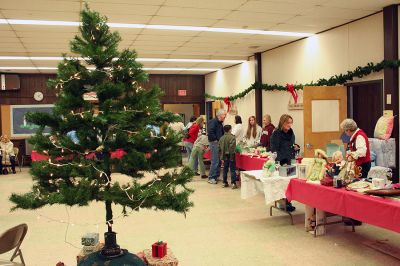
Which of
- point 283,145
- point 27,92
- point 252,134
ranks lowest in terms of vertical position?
point 283,145

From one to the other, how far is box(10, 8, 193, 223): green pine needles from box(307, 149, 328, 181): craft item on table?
266 cm

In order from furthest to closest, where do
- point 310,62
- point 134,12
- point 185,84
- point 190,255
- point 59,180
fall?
point 185,84, point 310,62, point 134,12, point 190,255, point 59,180

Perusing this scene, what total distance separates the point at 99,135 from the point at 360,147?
11.5 feet

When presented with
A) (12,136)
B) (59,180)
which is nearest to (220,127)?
(59,180)

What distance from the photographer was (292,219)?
539cm

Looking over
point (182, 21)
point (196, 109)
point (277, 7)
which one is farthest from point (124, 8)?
point (196, 109)

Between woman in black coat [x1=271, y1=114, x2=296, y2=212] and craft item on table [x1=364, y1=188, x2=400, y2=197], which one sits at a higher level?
woman in black coat [x1=271, y1=114, x2=296, y2=212]

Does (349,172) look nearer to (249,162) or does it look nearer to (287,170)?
(287,170)

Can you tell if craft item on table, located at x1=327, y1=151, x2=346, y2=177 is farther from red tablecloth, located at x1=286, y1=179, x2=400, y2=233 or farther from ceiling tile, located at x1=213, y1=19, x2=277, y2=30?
ceiling tile, located at x1=213, y1=19, x2=277, y2=30

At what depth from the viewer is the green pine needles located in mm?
2324

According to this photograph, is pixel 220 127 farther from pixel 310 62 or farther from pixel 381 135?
pixel 381 135

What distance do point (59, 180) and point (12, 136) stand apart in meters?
12.3

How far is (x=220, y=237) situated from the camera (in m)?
4.89

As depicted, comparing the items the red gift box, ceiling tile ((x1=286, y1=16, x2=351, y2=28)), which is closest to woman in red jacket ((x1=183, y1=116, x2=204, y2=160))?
ceiling tile ((x1=286, y1=16, x2=351, y2=28))
